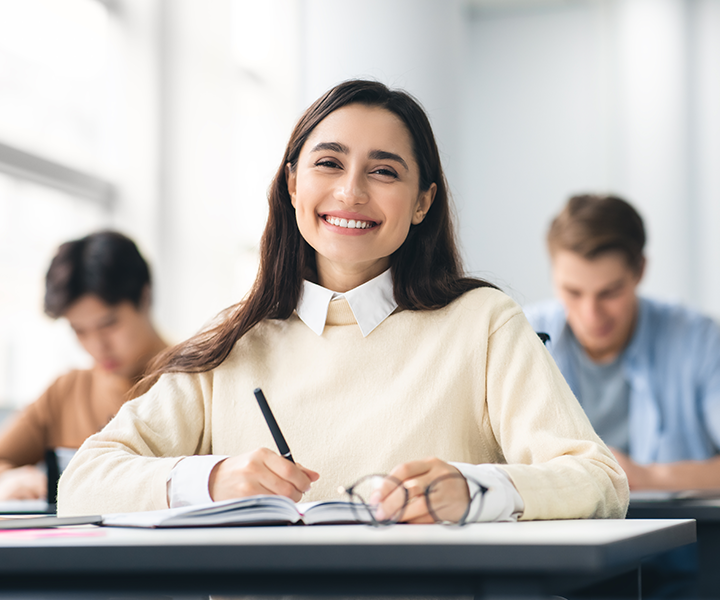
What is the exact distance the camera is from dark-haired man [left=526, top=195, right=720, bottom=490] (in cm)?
262

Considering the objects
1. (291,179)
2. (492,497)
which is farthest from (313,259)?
(492,497)

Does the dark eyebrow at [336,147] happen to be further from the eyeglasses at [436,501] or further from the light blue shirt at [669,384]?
the light blue shirt at [669,384]

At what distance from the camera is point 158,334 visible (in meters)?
2.79

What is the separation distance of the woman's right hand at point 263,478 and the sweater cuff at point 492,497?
196mm

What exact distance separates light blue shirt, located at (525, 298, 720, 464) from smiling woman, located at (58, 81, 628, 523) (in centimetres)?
132

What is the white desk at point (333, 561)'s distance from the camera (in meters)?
0.65

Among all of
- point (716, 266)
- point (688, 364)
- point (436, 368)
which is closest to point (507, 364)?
point (436, 368)

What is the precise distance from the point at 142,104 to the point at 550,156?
112 inches

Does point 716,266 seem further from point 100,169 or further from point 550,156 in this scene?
point 100,169

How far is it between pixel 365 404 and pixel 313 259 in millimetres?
326

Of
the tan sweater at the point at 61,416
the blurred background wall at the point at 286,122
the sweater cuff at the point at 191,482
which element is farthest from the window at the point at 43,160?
the sweater cuff at the point at 191,482

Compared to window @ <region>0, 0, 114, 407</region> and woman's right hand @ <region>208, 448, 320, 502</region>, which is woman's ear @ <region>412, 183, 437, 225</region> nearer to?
woman's right hand @ <region>208, 448, 320, 502</region>

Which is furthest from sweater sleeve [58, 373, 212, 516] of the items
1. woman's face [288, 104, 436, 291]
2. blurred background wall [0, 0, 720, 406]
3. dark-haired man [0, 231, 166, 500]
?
dark-haired man [0, 231, 166, 500]

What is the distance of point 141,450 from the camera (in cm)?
130
